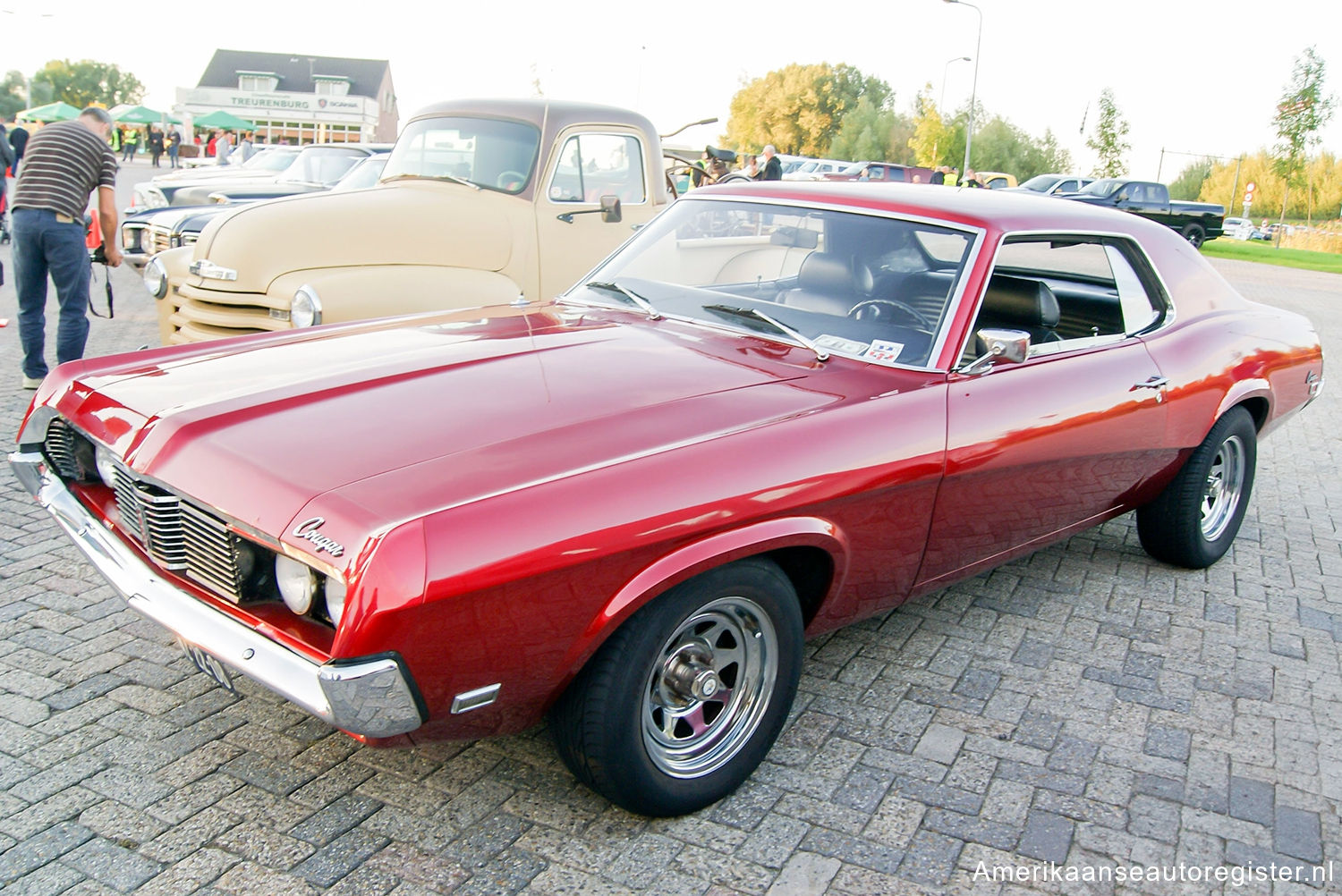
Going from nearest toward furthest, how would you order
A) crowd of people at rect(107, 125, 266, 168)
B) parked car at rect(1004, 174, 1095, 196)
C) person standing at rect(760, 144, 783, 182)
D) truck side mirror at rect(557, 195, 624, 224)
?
truck side mirror at rect(557, 195, 624, 224) < person standing at rect(760, 144, 783, 182) < crowd of people at rect(107, 125, 266, 168) < parked car at rect(1004, 174, 1095, 196)

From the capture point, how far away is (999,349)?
10.6 ft

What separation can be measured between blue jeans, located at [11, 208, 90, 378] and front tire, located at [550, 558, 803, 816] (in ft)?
18.0

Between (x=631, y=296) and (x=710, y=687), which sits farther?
(x=631, y=296)

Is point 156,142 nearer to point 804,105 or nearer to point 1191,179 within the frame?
point 1191,179

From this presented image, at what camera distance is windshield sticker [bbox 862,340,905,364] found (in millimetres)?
3260

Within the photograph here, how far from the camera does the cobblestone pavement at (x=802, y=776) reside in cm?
247

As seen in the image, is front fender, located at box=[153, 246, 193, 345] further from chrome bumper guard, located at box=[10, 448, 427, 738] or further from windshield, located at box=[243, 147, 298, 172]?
windshield, located at box=[243, 147, 298, 172]

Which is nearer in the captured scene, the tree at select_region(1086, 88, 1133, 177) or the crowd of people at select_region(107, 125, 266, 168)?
the crowd of people at select_region(107, 125, 266, 168)

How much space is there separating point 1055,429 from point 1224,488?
5.56ft

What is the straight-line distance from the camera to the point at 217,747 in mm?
2863

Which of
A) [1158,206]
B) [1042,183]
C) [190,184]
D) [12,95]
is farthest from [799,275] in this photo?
[12,95]

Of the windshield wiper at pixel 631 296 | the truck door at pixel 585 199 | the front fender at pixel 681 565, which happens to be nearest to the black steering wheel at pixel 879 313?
the windshield wiper at pixel 631 296

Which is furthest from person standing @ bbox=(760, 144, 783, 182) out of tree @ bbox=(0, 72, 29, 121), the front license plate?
tree @ bbox=(0, 72, 29, 121)

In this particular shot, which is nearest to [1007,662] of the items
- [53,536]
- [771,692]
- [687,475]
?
[771,692]
